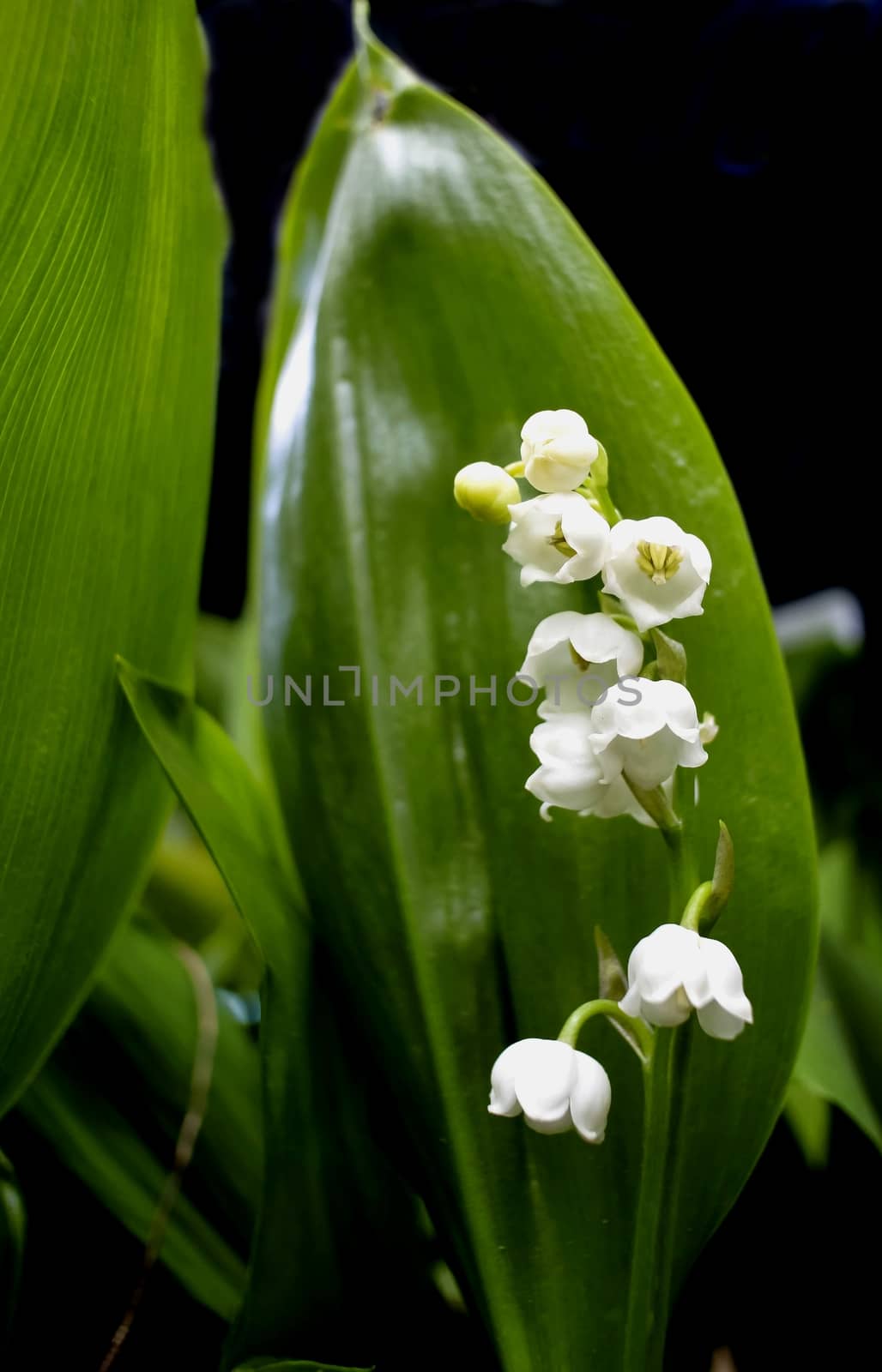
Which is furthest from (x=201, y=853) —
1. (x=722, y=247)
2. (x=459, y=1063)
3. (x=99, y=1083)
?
Result: (x=722, y=247)

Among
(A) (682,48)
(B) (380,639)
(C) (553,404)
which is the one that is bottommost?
(B) (380,639)

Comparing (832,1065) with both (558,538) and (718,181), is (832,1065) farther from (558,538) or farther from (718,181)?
(718,181)

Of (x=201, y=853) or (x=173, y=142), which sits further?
(x=201, y=853)

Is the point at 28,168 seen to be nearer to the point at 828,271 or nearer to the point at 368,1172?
the point at 368,1172

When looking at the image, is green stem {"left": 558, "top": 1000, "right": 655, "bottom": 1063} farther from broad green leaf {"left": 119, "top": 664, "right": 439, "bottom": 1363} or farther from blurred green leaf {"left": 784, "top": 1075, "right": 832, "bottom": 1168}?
blurred green leaf {"left": 784, "top": 1075, "right": 832, "bottom": 1168}

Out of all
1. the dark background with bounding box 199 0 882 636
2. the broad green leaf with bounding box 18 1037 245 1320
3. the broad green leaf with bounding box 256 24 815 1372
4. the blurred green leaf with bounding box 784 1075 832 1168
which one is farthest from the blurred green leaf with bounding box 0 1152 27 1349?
the dark background with bounding box 199 0 882 636

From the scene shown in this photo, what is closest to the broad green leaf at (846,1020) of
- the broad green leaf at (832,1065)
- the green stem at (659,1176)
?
the broad green leaf at (832,1065)

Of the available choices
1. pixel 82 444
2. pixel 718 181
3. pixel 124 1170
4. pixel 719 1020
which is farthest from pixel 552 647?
pixel 718 181
